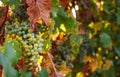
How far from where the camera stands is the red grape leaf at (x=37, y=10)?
1.31 metres

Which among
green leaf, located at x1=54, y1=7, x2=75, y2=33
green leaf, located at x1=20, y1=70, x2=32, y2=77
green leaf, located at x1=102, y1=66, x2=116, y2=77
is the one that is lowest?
green leaf, located at x1=102, y1=66, x2=116, y2=77

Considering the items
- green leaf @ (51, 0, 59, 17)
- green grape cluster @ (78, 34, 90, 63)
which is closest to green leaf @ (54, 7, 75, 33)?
green leaf @ (51, 0, 59, 17)

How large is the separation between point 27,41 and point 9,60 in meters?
0.08

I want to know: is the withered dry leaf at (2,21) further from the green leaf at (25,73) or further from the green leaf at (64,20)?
the green leaf at (64,20)

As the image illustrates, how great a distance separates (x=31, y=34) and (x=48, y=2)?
4.6 inches

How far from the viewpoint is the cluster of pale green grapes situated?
1316 mm

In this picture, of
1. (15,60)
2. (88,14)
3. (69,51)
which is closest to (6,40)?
(15,60)

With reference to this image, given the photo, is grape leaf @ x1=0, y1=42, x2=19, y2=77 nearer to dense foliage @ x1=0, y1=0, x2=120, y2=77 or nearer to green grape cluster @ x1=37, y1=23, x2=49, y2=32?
dense foliage @ x1=0, y1=0, x2=120, y2=77

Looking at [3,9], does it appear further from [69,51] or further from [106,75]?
[106,75]

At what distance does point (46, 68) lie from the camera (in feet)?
4.95

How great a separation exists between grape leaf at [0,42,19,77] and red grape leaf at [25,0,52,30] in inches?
4.0

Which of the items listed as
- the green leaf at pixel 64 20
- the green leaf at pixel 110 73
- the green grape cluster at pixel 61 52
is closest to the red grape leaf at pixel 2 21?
the green leaf at pixel 64 20

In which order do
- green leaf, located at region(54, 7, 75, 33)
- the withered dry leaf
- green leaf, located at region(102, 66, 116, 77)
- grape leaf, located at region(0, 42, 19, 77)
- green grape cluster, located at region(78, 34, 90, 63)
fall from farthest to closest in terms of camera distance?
green leaf, located at region(102, 66, 116, 77)
green grape cluster, located at region(78, 34, 90, 63)
green leaf, located at region(54, 7, 75, 33)
the withered dry leaf
grape leaf, located at region(0, 42, 19, 77)

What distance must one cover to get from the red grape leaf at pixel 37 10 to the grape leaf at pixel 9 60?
0.10m
